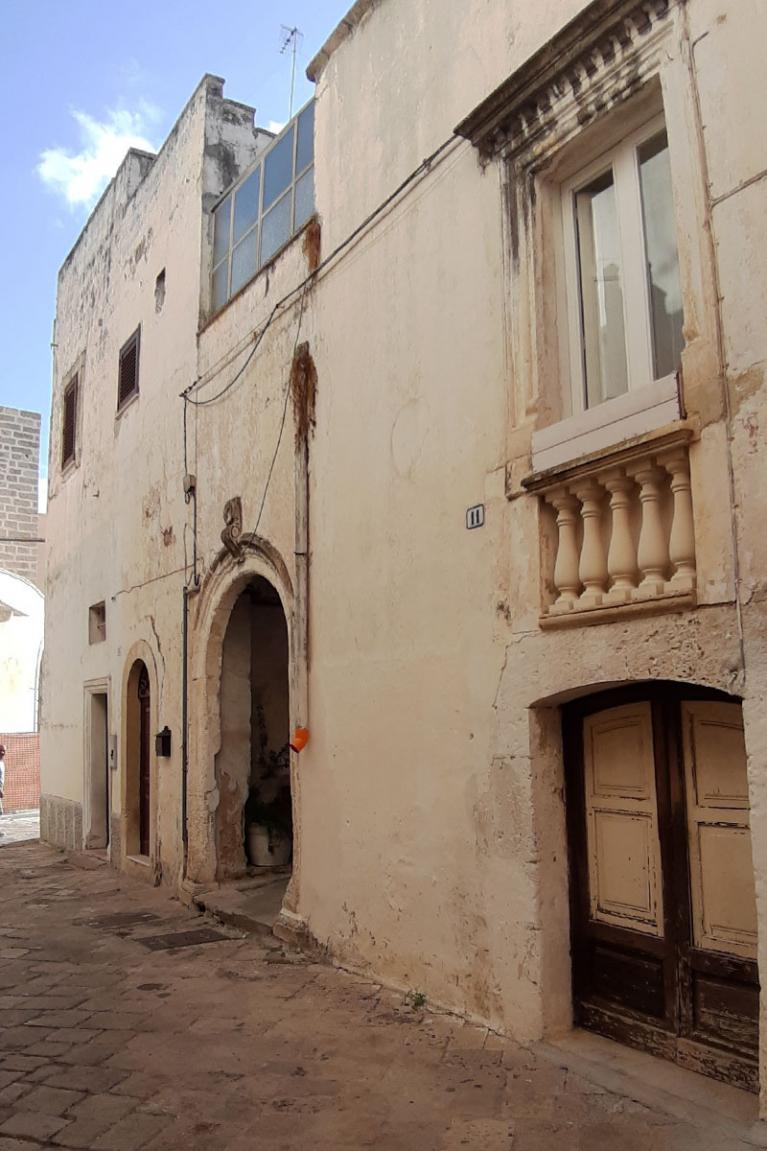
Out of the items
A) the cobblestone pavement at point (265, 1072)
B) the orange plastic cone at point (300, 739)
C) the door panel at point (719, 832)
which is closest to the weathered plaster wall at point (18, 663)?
the cobblestone pavement at point (265, 1072)

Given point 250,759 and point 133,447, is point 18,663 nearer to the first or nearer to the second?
point 133,447

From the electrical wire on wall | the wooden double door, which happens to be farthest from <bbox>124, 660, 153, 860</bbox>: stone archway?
the wooden double door

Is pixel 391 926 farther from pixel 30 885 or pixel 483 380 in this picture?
pixel 30 885

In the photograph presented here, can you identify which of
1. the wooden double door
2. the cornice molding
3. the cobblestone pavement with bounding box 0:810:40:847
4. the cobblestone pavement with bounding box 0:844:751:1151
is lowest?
the cobblestone pavement with bounding box 0:810:40:847

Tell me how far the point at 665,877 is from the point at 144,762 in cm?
784

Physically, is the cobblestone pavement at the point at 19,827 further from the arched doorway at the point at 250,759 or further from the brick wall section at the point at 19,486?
the arched doorway at the point at 250,759

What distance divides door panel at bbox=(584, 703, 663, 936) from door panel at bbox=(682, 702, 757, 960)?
0.66 feet

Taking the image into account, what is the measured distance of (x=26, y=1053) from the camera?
4.46 metres

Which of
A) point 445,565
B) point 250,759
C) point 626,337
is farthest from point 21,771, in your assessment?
point 626,337

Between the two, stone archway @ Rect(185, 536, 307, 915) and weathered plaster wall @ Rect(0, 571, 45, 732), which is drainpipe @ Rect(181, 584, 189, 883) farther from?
weathered plaster wall @ Rect(0, 571, 45, 732)

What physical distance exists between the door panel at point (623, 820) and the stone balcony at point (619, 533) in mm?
585

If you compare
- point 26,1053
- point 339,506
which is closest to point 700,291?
point 339,506

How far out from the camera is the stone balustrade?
3598 millimetres

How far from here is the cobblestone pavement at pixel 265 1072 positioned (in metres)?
3.42
